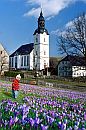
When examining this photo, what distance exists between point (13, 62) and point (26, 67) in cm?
1613

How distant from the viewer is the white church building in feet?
543

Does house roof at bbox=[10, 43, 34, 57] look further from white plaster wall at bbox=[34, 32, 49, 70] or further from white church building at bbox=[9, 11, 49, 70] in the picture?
white plaster wall at bbox=[34, 32, 49, 70]

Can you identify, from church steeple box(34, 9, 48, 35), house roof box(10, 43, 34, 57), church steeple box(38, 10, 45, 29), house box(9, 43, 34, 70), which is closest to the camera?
house box(9, 43, 34, 70)

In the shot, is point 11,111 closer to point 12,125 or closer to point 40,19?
point 12,125

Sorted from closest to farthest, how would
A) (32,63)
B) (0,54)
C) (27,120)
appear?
(27,120) → (0,54) → (32,63)

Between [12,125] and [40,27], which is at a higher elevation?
[40,27]

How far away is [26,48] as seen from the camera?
571 ft

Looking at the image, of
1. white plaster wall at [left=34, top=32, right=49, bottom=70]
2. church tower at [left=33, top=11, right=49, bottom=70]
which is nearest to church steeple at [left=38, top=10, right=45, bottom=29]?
church tower at [left=33, top=11, right=49, bottom=70]

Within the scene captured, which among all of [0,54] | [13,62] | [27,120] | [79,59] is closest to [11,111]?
[27,120]

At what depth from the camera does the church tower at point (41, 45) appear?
16562 cm

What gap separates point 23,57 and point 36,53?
746cm

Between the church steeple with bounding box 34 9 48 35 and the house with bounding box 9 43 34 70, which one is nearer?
the house with bounding box 9 43 34 70

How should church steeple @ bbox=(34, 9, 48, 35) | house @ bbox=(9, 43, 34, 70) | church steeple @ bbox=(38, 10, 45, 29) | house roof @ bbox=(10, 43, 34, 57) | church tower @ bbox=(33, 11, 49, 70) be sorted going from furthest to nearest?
church steeple @ bbox=(34, 9, 48, 35) < church steeple @ bbox=(38, 10, 45, 29) < house roof @ bbox=(10, 43, 34, 57) < house @ bbox=(9, 43, 34, 70) < church tower @ bbox=(33, 11, 49, 70)

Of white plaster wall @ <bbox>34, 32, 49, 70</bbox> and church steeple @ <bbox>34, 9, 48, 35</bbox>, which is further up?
church steeple @ <bbox>34, 9, 48, 35</bbox>
